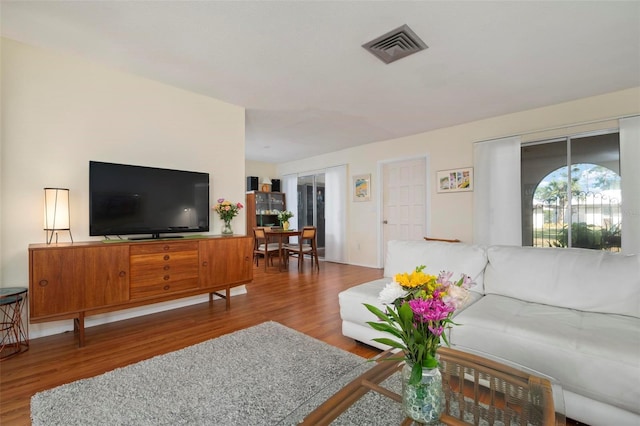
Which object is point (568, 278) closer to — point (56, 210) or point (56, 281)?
point (56, 281)

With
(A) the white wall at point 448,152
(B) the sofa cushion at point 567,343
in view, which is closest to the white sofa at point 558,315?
(B) the sofa cushion at point 567,343

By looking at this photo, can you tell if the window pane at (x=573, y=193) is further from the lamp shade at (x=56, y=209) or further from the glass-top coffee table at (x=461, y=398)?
the lamp shade at (x=56, y=209)

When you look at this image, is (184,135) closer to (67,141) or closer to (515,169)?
(67,141)

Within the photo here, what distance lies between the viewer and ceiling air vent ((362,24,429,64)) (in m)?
2.26

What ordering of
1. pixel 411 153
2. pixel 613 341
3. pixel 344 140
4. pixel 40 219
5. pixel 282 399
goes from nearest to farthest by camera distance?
pixel 613 341, pixel 282 399, pixel 40 219, pixel 411 153, pixel 344 140

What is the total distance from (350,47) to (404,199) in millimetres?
3583

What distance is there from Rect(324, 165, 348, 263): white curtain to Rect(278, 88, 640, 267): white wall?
161 mm

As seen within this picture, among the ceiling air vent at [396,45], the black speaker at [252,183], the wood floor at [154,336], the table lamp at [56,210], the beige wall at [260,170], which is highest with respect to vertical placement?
the ceiling air vent at [396,45]

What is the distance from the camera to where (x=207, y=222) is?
135 inches

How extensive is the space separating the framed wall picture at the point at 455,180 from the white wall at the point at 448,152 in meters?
0.09

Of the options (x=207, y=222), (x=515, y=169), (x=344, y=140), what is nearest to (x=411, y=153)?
(x=344, y=140)

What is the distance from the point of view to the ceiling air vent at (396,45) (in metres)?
2.26

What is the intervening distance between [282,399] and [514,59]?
3429 millimetres

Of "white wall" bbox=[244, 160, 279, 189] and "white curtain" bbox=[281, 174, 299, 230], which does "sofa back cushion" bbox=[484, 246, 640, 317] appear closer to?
"white curtain" bbox=[281, 174, 299, 230]
